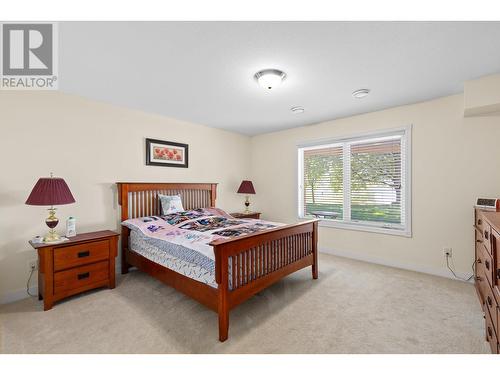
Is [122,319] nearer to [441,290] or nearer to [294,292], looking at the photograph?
[294,292]

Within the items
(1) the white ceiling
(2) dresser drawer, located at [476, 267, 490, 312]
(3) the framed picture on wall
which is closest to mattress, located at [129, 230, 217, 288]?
(3) the framed picture on wall

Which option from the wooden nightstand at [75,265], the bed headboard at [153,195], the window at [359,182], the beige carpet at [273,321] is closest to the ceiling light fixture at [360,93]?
the window at [359,182]

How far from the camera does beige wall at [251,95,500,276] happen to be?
2.56 metres

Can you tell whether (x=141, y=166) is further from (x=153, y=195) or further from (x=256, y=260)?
(x=256, y=260)

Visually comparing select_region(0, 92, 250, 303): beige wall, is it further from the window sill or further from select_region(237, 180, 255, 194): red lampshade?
the window sill

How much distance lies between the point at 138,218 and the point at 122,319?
1368 millimetres

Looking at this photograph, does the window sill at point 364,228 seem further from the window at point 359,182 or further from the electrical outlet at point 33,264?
the electrical outlet at point 33,264

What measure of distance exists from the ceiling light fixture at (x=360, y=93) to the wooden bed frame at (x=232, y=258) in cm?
167

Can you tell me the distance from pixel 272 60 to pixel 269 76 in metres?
0.19

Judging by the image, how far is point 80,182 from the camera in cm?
269

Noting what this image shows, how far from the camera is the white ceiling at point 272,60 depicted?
1.53 m

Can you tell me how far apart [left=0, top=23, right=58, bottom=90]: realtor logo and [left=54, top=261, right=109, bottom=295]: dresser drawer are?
6.34 ft

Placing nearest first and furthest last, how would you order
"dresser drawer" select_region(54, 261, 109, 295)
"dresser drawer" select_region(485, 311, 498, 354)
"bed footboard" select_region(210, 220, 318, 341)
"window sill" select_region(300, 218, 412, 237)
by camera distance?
1. "dresser drawer" select_region(485, 311, 498, 354)
2. "bed footboard" select_region(210, 220, 318, 341)
3. "dresser drawer" select_region(54, 261, 109, 295)
4. "window sill" select_region(300, 218, 412, 237)

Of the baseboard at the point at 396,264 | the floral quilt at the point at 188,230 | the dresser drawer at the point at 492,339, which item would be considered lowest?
the baseboard at the point at 396,264
